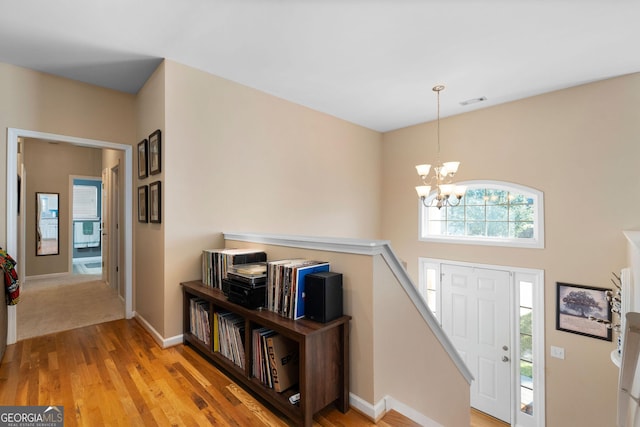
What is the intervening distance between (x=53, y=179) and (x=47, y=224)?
897 mm

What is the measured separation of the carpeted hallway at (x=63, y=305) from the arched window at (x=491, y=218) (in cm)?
463

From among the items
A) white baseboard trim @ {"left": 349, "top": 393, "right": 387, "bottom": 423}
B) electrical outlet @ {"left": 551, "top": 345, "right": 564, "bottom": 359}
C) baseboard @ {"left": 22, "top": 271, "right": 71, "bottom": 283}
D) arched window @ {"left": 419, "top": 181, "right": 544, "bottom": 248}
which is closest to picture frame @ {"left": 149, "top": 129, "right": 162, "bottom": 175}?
white baseboard trim @ {"left": 349, "top": 393, "right": 387, "bottom": 423}

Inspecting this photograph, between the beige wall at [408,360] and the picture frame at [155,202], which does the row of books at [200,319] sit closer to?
the picture frame at [155,202]

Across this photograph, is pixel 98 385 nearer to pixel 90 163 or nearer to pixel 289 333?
pixel 289 333

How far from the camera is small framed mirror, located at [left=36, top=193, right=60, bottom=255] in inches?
223

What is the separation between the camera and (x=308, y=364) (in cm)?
159

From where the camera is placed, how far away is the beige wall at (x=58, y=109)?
9.32 feet

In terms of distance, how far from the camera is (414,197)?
5.03 meters

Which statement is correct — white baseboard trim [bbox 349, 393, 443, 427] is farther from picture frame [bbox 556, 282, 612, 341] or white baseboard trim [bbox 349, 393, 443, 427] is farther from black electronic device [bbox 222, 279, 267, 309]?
picture frame [bbox 556, 282, 612, 341]

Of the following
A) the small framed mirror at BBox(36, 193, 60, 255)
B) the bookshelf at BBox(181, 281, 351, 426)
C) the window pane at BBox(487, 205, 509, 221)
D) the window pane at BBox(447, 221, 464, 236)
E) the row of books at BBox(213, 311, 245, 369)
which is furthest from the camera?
the small framed mirror at BBox(36, 193, 60, 255)

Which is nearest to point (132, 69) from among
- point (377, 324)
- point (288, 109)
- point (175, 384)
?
point (288, 109)

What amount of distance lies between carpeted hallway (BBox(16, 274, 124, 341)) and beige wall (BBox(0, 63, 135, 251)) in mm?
1029

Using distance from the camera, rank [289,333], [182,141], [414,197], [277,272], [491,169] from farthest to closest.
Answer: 1. [414,197]
2. [491,169]
3. [182,141]
4. [277,272]
5. [289,333]

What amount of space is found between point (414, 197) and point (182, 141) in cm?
368
